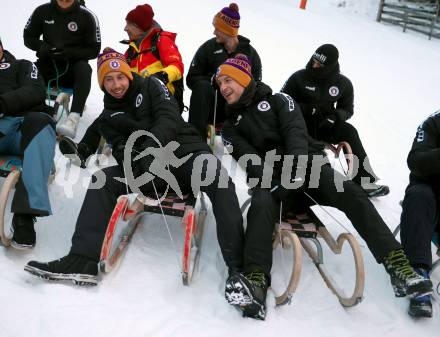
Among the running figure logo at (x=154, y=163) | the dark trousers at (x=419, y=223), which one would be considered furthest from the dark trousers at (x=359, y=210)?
the running figure logo at (x=154, y=163)

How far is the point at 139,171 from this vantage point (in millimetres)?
2605

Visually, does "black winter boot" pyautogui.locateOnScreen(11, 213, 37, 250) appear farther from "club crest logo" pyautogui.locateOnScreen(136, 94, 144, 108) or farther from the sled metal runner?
the sled metal runner

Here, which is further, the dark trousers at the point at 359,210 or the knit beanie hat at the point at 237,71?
the knit beanie hat at the point at 237,71

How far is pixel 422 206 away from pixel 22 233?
6.80 ft

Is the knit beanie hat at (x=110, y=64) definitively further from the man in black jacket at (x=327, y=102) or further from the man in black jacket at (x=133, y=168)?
the man in black jacket at (x=327, y=102)

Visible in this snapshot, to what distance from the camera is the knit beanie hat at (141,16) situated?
3.38 meters

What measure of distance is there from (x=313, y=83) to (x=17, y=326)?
2.44m

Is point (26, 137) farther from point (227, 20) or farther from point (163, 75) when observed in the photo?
point (227, 20)

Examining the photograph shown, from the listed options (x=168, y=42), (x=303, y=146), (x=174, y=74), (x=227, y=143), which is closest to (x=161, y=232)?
(x=227, y=143)

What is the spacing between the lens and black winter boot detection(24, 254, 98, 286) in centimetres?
218

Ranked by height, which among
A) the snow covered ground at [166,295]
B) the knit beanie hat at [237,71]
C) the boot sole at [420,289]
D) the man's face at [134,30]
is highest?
the man's face at [134,30]

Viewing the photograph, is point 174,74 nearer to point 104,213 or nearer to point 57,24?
point 57,24

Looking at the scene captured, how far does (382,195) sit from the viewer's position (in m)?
3.54

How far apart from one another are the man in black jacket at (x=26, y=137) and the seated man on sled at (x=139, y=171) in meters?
0.25
